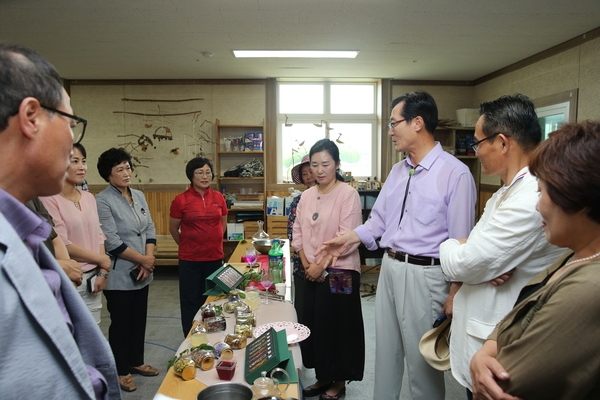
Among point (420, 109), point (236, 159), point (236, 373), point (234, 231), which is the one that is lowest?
point (234, 231)

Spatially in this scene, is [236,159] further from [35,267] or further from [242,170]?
[35,267]

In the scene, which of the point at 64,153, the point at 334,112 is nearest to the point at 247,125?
the point at 334,112

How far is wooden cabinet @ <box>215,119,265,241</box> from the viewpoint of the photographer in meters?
6.03

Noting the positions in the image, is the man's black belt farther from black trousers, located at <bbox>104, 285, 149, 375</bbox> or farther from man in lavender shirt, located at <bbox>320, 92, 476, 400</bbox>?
black trousers, located at <bbox>104, 285, 149, 375</bbox>

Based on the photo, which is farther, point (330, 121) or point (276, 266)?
point (330, 121)

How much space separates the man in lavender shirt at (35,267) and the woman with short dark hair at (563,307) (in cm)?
89

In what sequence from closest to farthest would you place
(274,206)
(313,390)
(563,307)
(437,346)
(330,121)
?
(563,307) → (437,346) → (313,390) → (274,206) → (330,121)

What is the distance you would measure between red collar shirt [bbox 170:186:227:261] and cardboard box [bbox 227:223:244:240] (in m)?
2.50

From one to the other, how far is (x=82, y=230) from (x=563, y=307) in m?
2.41

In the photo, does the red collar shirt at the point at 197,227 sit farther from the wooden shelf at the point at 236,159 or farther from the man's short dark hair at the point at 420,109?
the wooden shelf at the point at 236,159

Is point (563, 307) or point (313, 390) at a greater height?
point (563, 307)

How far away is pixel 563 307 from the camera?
32.2 inches

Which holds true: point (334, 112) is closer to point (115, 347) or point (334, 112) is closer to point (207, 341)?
point (115, 347)

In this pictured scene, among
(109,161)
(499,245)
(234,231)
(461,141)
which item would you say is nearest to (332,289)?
(499,245)
